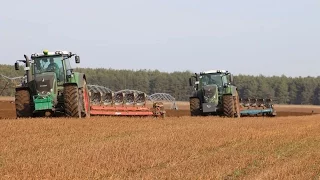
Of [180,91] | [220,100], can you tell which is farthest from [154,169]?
[180,91]

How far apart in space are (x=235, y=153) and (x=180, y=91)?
327ft

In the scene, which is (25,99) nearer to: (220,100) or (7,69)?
(220,100)

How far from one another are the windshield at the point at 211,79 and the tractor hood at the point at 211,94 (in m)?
0.74

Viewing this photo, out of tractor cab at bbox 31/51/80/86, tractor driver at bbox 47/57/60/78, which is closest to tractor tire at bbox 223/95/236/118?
tractor cab at bbox 31/51/80/86

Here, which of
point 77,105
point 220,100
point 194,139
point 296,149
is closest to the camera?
point 296,149

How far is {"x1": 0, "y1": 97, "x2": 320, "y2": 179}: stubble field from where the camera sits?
7289 mm

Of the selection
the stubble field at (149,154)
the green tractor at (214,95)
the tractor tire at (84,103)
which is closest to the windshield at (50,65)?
the tractor tire at (84,103)

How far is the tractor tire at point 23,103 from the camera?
18.0m

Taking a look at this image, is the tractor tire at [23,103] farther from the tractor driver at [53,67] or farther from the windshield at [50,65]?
the tractor driver at [53,67]

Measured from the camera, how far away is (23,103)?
59.4 feet

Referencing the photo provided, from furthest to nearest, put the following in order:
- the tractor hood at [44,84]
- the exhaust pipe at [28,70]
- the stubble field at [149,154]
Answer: the exhaust pipe at [28,70] < the tractor hood at [44,84] < the stubble field at [149,154]

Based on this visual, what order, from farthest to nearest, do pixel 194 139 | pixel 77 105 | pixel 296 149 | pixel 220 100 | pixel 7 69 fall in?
pixel 7 69
pixel 220 100
pixel 77 105
pixel 194 139
pixel 296 149

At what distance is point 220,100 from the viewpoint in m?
25.9

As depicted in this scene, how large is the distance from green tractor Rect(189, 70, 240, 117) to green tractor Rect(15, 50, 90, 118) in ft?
25.0
